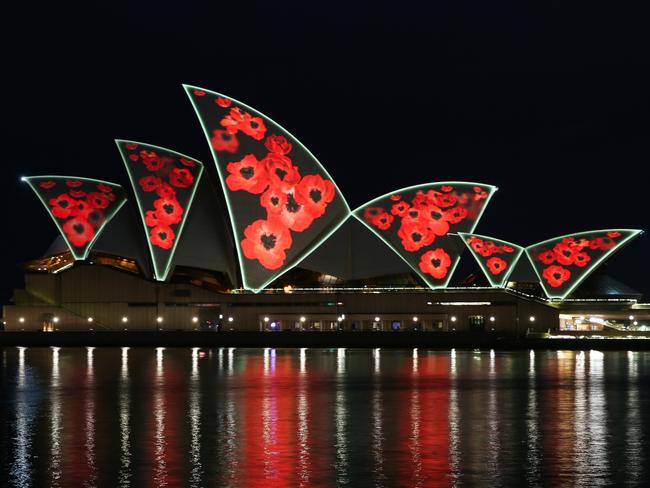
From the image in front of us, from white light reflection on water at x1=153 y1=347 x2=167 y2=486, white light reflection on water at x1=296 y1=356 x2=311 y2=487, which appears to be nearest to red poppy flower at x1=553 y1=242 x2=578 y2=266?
white light reflection on water at x1=296 y1=356 x2=311 y2=487

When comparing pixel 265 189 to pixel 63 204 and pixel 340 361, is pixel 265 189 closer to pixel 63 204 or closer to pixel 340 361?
pixel 63 204

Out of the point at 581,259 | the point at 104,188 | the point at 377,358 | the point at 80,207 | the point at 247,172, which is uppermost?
the point at 247,172

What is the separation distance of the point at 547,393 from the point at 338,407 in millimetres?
7147

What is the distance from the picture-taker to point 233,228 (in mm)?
63062

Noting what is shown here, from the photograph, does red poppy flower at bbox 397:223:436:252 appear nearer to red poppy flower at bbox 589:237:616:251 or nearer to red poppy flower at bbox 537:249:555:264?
Answer: red poppy flower at bbox 537:249:555:264

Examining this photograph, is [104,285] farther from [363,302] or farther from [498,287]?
[498,287]

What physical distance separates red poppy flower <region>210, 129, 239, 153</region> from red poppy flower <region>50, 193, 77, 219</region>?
986 cm

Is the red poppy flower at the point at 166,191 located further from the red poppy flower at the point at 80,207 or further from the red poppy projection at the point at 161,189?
the red poppy flower at the point at 80,207

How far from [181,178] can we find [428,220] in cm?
1519

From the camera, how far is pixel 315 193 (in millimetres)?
63844

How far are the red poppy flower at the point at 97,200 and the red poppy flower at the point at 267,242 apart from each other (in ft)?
27.9

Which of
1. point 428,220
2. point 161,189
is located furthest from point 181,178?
point 428,220

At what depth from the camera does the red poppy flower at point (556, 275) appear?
6944cm

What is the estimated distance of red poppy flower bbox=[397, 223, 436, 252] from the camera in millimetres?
66062
